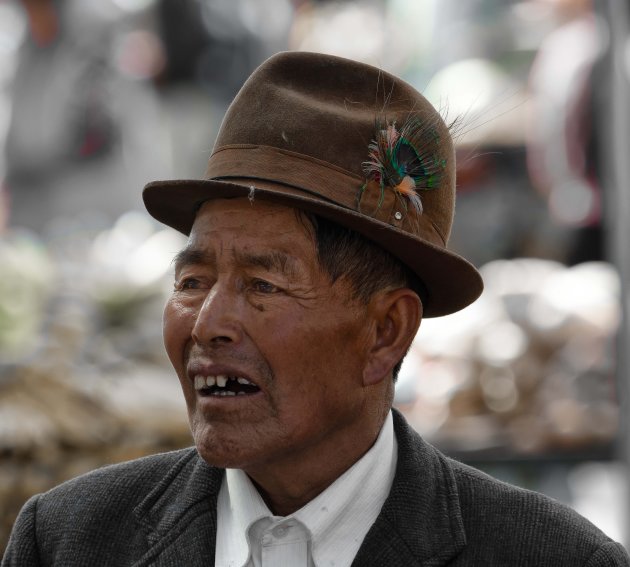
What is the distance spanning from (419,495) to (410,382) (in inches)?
101

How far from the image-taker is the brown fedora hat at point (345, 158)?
201 cm

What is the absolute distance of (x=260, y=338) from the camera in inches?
77.3

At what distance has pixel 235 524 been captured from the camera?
2.11 metres

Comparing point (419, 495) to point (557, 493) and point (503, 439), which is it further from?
point (557, 493)

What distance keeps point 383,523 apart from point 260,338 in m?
0.40

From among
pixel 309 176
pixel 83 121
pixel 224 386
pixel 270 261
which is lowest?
pixel 224 386

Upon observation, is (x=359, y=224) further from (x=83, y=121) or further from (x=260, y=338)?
(x=83, y=121)

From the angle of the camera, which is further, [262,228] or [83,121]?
[83,121]

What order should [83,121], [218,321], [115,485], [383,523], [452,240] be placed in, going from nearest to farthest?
1. [218,321]
2. [383,523]
3. [115,485]
4. [452,240]
5. [83,121]

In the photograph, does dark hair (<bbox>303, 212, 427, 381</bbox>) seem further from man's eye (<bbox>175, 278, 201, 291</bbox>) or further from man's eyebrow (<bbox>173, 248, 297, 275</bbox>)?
man's eye (<bbox>175, 278, 201, 291</bbox>)

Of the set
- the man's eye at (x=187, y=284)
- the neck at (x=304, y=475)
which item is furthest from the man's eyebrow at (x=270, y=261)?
the neck at (x=304, y=475)

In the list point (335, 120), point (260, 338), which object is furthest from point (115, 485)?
point (335, 120)

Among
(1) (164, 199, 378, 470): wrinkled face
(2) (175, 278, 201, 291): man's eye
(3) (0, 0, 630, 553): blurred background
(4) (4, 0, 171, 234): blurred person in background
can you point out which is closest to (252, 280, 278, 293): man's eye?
(1) (164, 199, 378, 470): wrinkled face

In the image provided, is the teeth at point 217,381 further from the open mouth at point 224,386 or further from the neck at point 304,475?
Answer: the neck at point 304,475
